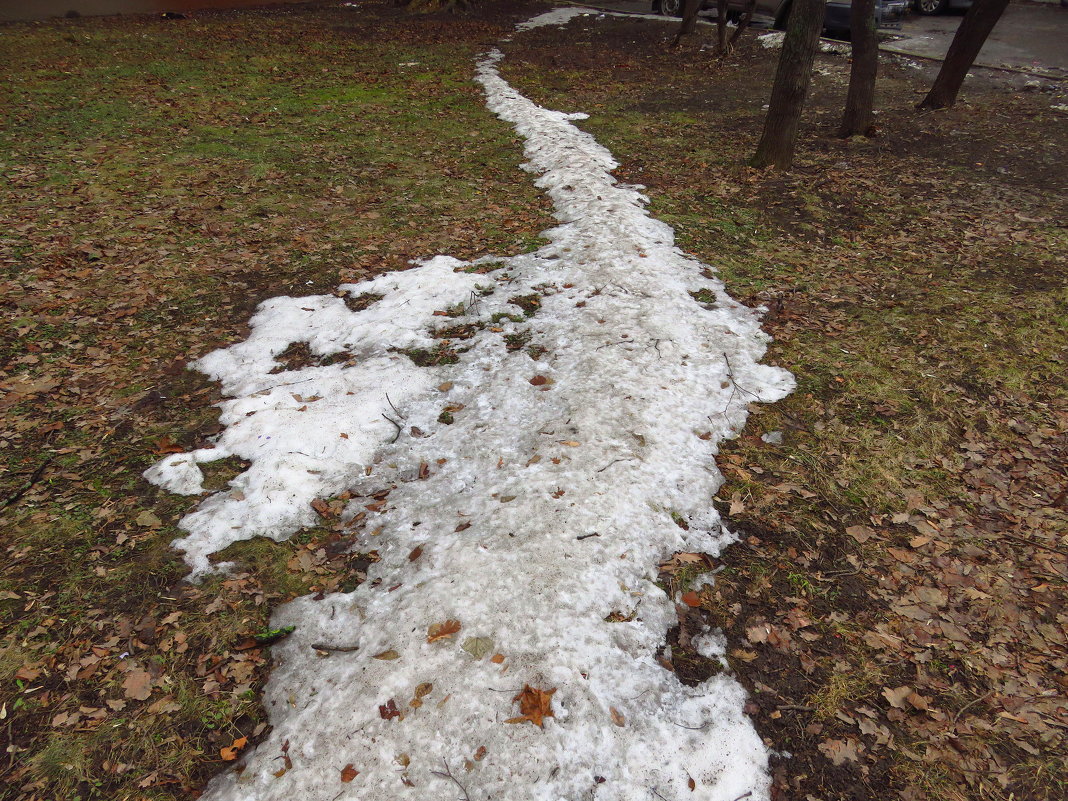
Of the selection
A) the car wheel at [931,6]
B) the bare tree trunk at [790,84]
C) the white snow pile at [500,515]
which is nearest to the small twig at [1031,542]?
the white snow pile at [500,515]

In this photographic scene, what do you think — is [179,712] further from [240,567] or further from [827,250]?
[827,250]

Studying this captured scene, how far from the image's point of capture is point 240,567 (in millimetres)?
3609

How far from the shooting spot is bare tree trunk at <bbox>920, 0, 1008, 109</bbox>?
9.58 m

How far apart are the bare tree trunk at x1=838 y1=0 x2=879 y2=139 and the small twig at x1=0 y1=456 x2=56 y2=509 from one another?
37.5 feet

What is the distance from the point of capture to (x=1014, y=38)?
15758mm

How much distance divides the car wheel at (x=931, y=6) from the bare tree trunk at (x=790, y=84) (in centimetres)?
1659

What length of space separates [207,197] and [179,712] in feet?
23.4

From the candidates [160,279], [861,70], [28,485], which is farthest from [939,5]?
[28,485]

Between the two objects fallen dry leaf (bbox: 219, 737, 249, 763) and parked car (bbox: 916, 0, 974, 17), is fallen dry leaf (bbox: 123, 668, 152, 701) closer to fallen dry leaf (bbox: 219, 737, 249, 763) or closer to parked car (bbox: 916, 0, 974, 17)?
fallen dry leaf (bbox: 219, 737, 249, 763)

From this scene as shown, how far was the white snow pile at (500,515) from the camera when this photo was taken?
2719mm

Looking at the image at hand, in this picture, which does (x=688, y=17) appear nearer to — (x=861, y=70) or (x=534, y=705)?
(x=861, y=70)

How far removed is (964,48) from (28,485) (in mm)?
14108

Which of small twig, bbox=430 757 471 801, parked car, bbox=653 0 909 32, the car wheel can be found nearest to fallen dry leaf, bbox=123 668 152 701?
small twig, bbox=430 757 471 801

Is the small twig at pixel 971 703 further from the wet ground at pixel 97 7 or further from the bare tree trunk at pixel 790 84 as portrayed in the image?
the wet ground at pixel 97 7
